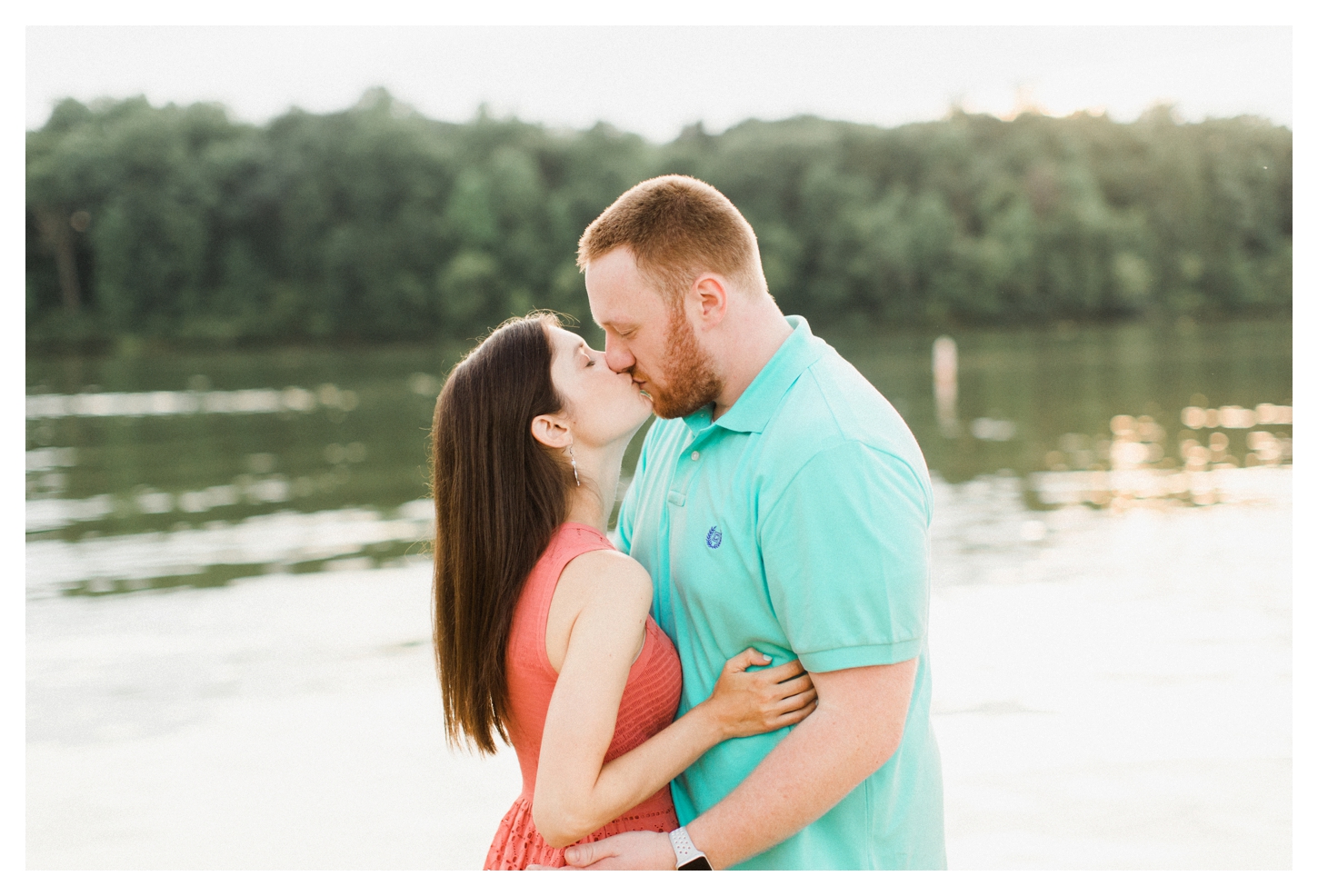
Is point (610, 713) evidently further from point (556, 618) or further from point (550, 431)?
point (550, 431)

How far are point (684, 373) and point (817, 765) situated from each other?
88 cm

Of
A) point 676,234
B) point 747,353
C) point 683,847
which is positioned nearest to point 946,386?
point 747,353

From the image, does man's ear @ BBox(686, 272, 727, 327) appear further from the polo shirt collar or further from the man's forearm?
the man's forearm

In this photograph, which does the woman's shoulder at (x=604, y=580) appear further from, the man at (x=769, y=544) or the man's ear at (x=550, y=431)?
the man's ear at (x=550, y=431)

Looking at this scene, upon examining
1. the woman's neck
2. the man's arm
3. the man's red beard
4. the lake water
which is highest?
the man's red beard

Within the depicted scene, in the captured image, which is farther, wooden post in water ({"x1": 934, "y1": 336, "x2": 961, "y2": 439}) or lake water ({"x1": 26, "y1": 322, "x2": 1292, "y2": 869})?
wooden post in water ({"x1": 934, "y1": 336, "x2": 961, "y2": 439})

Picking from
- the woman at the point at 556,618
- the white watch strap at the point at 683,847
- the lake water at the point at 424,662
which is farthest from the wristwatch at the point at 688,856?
the lake water at the point at 424,662

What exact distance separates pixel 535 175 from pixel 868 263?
2162 cm

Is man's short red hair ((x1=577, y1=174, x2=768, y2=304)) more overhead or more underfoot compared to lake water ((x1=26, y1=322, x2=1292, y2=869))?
more overhead

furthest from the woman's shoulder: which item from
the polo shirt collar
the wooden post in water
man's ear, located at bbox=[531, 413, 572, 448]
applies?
the wooden post in water

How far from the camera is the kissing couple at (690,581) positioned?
229cm

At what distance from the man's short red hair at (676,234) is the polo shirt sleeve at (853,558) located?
51 centimetres

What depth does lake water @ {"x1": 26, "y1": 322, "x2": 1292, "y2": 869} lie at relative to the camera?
239 inches

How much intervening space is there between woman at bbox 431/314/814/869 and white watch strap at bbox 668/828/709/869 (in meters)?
0.11
